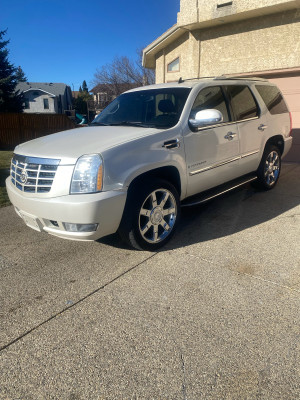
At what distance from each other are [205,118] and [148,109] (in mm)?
952

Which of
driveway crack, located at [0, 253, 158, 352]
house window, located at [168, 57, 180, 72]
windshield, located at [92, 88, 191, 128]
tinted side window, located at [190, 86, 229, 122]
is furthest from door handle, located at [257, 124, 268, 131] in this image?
house window, located at [168, 57, 180, 72]

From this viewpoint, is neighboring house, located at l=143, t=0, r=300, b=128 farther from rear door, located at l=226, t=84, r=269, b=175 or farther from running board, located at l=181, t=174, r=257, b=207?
running board, located at l=181, t=174, r=257, b=207

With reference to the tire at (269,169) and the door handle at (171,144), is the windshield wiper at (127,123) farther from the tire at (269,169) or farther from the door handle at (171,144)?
the tire at (269,169)

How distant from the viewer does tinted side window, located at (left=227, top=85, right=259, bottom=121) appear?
4541 mm

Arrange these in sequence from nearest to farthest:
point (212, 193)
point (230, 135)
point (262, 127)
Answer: point (212, 193), point (230, 135), point (262, 127)

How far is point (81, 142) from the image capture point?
321 cm

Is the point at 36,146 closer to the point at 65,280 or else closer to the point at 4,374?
the point at 65,280

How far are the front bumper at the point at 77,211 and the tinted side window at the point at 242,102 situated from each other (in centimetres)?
254

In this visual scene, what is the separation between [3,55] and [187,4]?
790 inches

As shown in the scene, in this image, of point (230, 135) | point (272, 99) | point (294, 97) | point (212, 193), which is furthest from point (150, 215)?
point (294, 97)

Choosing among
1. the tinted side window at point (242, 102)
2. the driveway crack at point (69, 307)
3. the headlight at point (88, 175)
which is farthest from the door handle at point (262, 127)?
the headlight at point (88, 175)

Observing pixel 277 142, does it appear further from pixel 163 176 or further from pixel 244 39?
pixel 244 39

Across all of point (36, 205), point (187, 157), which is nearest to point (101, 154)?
point (36, 205)

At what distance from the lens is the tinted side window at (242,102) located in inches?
179
